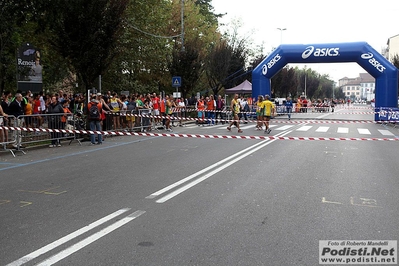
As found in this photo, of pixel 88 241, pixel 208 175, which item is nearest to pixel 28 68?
pixel 208 175

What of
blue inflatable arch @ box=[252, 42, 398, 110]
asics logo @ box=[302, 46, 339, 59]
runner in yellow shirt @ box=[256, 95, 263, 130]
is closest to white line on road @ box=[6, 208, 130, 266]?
runner in yellow shirt @ box=[256, 95, 263, 130]

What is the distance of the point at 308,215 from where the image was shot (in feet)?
19.4

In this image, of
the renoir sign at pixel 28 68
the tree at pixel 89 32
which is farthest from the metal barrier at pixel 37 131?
the renoir sign at pixel 28 68

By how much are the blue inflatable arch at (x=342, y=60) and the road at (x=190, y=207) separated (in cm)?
1627

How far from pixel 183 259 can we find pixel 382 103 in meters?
25.1

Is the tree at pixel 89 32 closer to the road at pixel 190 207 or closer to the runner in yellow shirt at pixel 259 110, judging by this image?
the road at pixel 190 207

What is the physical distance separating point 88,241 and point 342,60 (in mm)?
25691

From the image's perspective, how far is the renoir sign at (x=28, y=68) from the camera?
17594mm

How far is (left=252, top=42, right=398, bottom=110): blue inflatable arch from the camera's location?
26.4 meters

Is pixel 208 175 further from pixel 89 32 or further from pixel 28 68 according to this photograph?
pixel 28 68

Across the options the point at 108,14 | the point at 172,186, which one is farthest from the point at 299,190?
the point at 108,14

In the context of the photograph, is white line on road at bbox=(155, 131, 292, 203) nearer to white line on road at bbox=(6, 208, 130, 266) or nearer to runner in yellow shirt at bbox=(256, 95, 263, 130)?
white line on road at bbox=(6, 208, 130, 266)

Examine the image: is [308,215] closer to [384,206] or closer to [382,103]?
[384,206]

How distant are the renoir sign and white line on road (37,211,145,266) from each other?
539 inches
